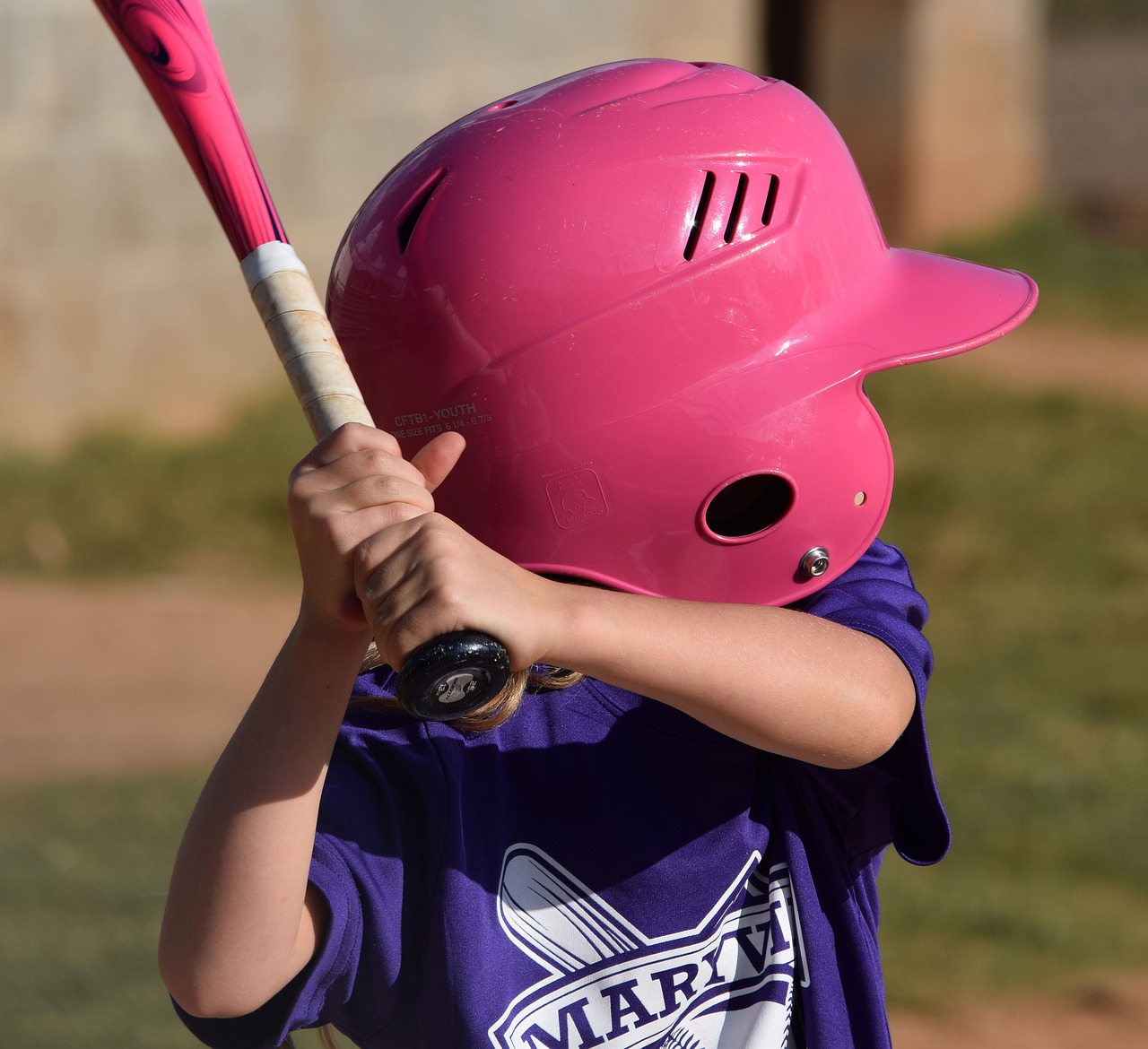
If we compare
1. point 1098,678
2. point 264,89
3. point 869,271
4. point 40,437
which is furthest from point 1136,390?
point 869,271

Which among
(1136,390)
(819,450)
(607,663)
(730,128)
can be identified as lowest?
(1136,390)

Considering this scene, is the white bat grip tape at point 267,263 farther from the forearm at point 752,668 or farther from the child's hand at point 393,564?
the forearm at point 752,668

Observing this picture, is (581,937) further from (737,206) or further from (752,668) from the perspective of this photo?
(737,206)

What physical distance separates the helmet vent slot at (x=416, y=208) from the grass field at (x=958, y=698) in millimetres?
2611

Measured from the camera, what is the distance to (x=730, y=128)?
1913mm

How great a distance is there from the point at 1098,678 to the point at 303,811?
542cm

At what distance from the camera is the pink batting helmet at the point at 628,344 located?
181cm

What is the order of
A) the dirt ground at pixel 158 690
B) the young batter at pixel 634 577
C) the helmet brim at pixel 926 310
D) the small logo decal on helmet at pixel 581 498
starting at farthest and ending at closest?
the dirt ground at pixel 158 690 → the helmet brim at pixel 926 310 → the small logo decal on helmet at pixel 581 498 → the young batter at pixel 634 577

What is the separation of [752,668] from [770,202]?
23.9 inches

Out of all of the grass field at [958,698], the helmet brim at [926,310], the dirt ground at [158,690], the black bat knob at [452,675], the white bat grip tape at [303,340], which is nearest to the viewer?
the black bat knob at [452,675]

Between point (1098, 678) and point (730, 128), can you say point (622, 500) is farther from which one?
point (1098, 678)

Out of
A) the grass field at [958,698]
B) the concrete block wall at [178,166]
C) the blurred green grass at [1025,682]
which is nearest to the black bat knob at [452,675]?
the grass field at [958,698]

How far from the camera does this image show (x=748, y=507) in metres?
1.94

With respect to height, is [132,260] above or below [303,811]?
below
